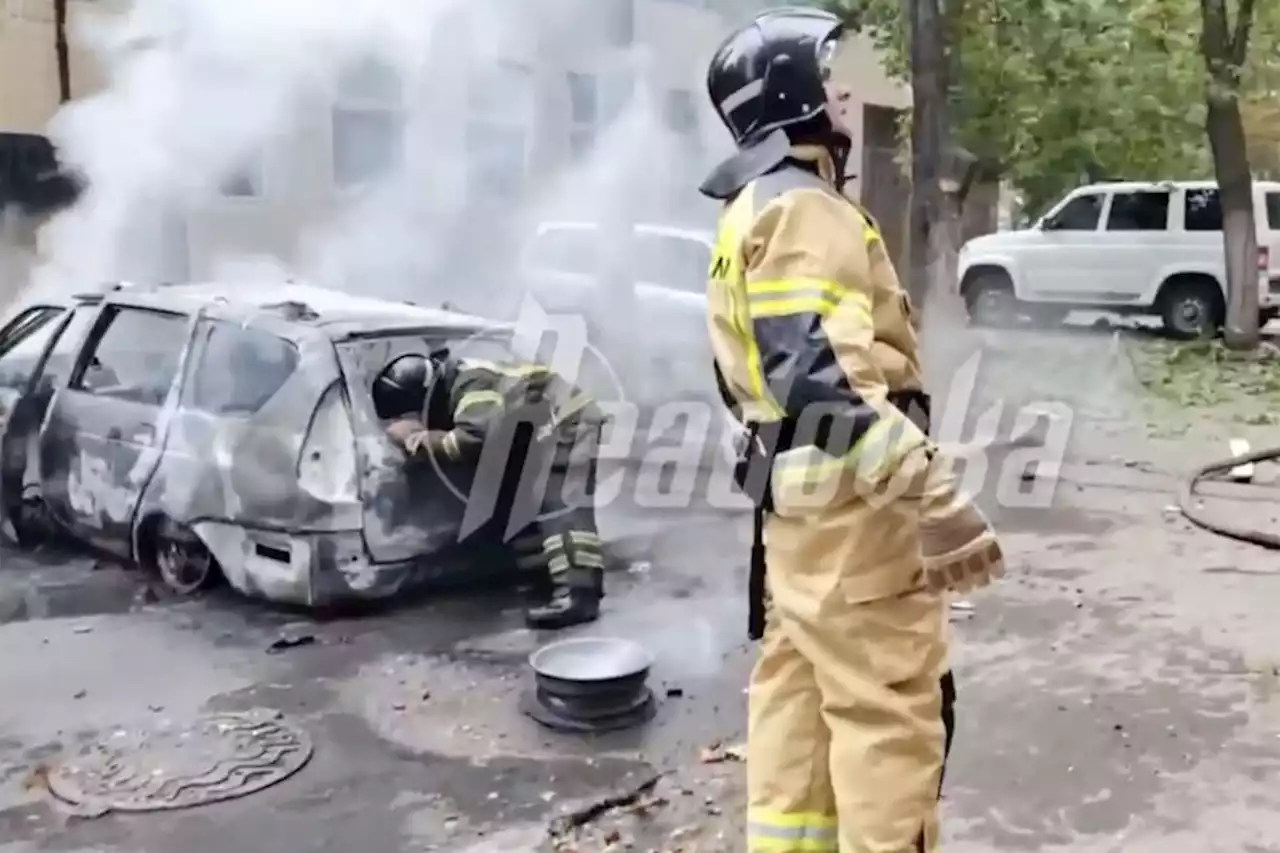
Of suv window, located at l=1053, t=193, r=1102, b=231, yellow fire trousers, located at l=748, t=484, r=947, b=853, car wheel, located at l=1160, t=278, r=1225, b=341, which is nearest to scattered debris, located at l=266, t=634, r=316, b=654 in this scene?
yellow fire trousers, located at l=748, t=484, r=947, b=853

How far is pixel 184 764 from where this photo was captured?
450cm

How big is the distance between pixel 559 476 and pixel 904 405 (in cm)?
304

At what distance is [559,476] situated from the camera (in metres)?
5.96

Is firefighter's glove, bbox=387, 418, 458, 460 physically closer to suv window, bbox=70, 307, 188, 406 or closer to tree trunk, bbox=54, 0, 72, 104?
suv window, bbox=70, 307, 188, 406

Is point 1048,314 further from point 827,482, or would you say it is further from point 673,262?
point 827,482

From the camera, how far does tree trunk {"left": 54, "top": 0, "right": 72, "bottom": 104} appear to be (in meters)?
10.2

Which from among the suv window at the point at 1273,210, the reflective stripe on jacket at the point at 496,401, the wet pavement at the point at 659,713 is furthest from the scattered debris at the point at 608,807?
the suv window at the point at 1273,210

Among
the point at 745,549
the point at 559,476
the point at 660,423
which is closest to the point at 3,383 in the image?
the point at 559,476

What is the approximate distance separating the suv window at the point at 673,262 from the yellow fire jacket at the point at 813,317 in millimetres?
8436

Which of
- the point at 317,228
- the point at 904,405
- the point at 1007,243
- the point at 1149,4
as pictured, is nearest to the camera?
the point at 904,405

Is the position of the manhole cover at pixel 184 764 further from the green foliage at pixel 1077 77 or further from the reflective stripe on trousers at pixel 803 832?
the green foliage at pixel 1077 77

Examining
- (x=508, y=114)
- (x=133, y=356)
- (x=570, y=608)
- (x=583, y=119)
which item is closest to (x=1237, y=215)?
(x=583, y=119)

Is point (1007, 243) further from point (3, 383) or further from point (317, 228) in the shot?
point (3, 383)

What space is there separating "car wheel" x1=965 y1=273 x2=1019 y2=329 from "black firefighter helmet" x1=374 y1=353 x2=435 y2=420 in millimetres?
12898
